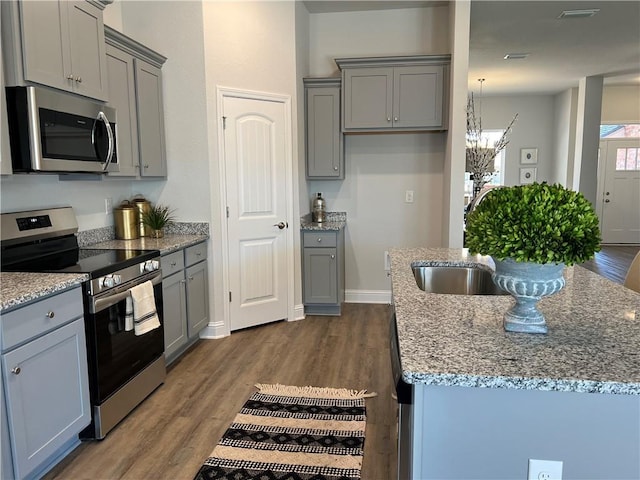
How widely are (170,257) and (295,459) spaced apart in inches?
62.9

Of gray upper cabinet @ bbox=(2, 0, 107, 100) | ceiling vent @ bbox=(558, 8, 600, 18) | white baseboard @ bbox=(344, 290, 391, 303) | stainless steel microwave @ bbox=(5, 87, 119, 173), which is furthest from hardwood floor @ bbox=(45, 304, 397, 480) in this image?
ceiling vent @ bbox=(558, 8, 600, 18)

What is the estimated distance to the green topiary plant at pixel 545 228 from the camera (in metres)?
1.09

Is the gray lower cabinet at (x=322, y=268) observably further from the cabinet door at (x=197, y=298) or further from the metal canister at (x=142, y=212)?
the metal canister at (x=142, y=212)

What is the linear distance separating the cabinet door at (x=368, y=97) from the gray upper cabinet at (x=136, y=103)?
170 cm

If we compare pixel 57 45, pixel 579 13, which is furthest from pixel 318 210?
pixel 579 13

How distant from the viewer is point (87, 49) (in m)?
2.57

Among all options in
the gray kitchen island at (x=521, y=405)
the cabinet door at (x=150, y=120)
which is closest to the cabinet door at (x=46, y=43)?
the cabinet door at (x=150, y=120)

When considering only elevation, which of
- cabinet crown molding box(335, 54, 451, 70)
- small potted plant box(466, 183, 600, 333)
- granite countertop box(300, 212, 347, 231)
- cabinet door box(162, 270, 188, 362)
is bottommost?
cabinet door box(162, 270, 188, 362)

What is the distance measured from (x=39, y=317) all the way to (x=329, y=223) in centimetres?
305

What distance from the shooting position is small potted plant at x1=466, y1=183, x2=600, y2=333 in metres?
1.09

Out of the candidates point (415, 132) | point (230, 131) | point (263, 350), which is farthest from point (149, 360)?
point (415, 132)

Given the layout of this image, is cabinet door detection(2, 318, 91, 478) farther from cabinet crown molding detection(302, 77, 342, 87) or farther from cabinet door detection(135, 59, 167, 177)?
cabinet crown molding detection(302, 77, 342, 87)

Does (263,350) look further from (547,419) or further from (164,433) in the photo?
(547,419)

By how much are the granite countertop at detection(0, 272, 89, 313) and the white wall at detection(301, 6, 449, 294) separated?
2548 mm
